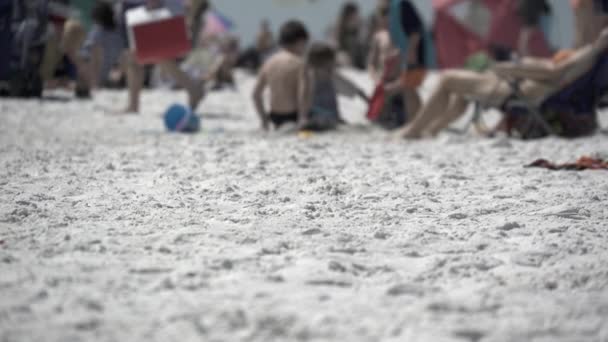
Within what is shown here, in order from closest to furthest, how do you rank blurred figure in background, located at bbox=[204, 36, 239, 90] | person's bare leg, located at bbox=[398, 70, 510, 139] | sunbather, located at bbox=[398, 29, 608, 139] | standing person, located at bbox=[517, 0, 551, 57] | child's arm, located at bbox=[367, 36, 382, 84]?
sunbather, located at bbox=[398, 29, 608, 139] < person's bare leg, located at bbox=[398, 70, 510, 139] < child's arm, located at bbox=[367, 36, 382, 84] < blurred figure in background, located at bbox=[204, 36, 239, 90] < standing person, located at bbox=[517, 0, 551, 57]

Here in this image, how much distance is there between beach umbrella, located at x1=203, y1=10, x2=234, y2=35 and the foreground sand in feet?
40.6

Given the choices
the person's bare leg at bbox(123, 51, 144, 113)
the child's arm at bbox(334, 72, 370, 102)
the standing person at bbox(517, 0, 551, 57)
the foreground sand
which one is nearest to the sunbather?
the child's arm at bbox(334, 72, 370, 102)

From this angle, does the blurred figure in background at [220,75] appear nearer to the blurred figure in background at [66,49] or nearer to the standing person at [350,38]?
the blurred figure in background at [66,49]

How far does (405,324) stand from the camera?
174cm

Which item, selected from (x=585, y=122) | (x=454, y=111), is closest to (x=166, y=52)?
(x=454, y=111)

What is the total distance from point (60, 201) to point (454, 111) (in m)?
3.38

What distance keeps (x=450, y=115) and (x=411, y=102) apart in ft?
3.02

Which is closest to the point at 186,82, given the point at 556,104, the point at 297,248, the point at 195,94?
the point at 195,94

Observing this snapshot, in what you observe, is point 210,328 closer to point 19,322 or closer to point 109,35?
point 19,322

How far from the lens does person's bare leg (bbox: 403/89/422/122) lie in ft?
21.5

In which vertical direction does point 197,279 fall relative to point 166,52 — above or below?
below

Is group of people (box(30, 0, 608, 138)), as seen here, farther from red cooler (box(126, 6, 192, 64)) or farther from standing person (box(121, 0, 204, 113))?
red cooler (box(126, 6, 192, 64))

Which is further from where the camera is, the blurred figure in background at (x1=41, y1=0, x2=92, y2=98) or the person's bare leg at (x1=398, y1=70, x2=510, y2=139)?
the blurred figure in background at (x1=41, y1=0, x2=92, y2=98)

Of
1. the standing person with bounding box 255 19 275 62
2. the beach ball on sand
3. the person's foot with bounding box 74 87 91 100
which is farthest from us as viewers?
the standing person with bounding box 255 19 275 62
